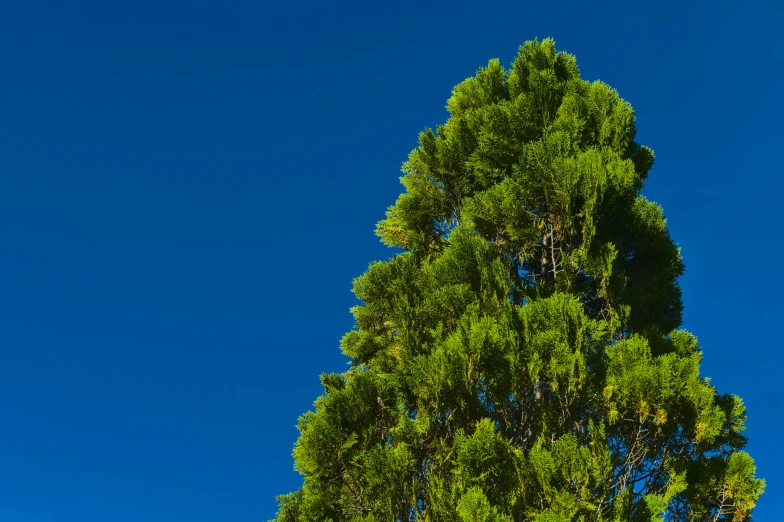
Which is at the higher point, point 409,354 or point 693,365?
point 409,354

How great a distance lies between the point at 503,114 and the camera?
33.7 feet

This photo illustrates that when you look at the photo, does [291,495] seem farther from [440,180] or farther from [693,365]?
[693,365]

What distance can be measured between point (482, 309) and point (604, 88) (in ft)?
18.4

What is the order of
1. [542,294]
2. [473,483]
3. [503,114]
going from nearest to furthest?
1. [473,483]
2. [542,294]
3. [503,114]

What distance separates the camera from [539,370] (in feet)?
22.6

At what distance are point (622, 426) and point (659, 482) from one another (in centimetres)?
101

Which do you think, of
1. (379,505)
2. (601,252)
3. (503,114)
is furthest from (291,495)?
(503,114)

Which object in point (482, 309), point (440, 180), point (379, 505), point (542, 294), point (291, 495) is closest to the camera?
point (379, 505)

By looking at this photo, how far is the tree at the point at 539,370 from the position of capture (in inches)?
253

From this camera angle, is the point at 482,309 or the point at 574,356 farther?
A: the point at 482,309

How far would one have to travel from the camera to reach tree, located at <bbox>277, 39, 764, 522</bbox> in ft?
21.1

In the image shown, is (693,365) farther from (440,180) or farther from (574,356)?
(440,180)

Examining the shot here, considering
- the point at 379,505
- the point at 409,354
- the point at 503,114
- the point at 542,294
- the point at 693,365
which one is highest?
the point at 503,114

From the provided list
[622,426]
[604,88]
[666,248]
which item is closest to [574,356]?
[622,426]
